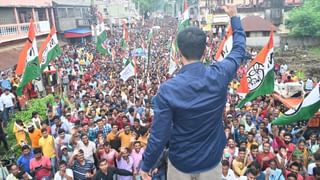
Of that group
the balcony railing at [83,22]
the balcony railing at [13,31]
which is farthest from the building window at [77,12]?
the balcony railing at [13,31]

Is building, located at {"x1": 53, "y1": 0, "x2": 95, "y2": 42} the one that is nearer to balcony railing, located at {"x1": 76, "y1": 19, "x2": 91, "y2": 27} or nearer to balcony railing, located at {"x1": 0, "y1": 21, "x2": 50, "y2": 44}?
balcony railing, located at {"x1": 76, "y1": 19, "x2": 91, "y2": 27}

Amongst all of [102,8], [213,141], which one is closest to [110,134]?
[213,141]

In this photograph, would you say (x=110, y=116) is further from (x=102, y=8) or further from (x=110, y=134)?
(x=102, y=8)

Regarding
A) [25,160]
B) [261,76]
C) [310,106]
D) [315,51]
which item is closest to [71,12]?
[315,51]

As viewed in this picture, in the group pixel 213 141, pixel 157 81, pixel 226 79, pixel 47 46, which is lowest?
pixel 157 81

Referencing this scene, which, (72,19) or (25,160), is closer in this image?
(25,160)

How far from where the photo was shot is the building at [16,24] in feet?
69.1

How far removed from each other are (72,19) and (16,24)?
14.5 m

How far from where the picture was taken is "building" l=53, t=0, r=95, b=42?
34.6 metres

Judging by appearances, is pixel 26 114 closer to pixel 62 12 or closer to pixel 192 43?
pixel 192 43

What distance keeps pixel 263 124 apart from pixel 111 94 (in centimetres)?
557

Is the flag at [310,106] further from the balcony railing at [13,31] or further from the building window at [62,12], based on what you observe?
the building window at [62,12]

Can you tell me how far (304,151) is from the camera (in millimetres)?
7219

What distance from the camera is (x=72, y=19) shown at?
38.6 meters
